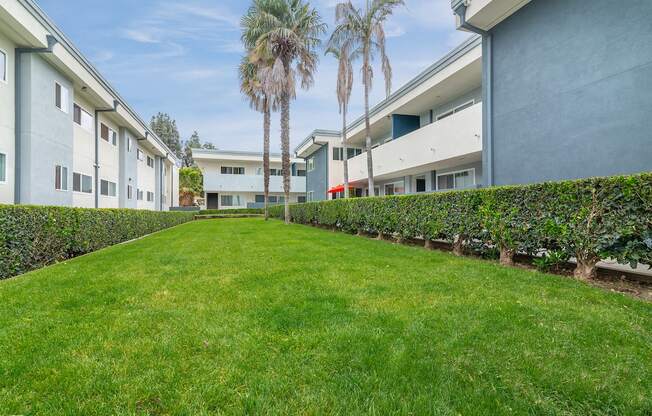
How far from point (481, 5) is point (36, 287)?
39.4ft

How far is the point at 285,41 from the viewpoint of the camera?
1978 centimetres

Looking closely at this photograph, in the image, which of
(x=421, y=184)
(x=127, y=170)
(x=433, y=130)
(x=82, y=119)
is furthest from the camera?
(x=127, y=170)

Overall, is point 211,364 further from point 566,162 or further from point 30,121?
point 30,121

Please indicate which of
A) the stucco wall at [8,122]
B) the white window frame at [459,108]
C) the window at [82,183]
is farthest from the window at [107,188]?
the white window frame at [459,108]

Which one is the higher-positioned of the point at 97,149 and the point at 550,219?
the point at 97,149

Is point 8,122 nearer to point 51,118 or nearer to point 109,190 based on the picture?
point 51,118

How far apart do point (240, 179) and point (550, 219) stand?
119 feet

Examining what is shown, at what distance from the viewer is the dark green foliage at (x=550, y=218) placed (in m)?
4.68

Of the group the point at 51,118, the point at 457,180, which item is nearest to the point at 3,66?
the point at 51,118

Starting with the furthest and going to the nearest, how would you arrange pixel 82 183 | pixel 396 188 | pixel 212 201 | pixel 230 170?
1. pixel 230 170
2. pixel 212 201
3. pixel 396 188
4. pixel 82 183

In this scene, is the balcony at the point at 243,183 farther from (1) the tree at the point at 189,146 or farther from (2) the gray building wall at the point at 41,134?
(1) the tree at the point at 189,146

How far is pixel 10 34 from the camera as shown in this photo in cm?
1050

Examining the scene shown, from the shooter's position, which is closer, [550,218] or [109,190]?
[550,218]

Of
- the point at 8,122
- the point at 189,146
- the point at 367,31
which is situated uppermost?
the point at 189,146
